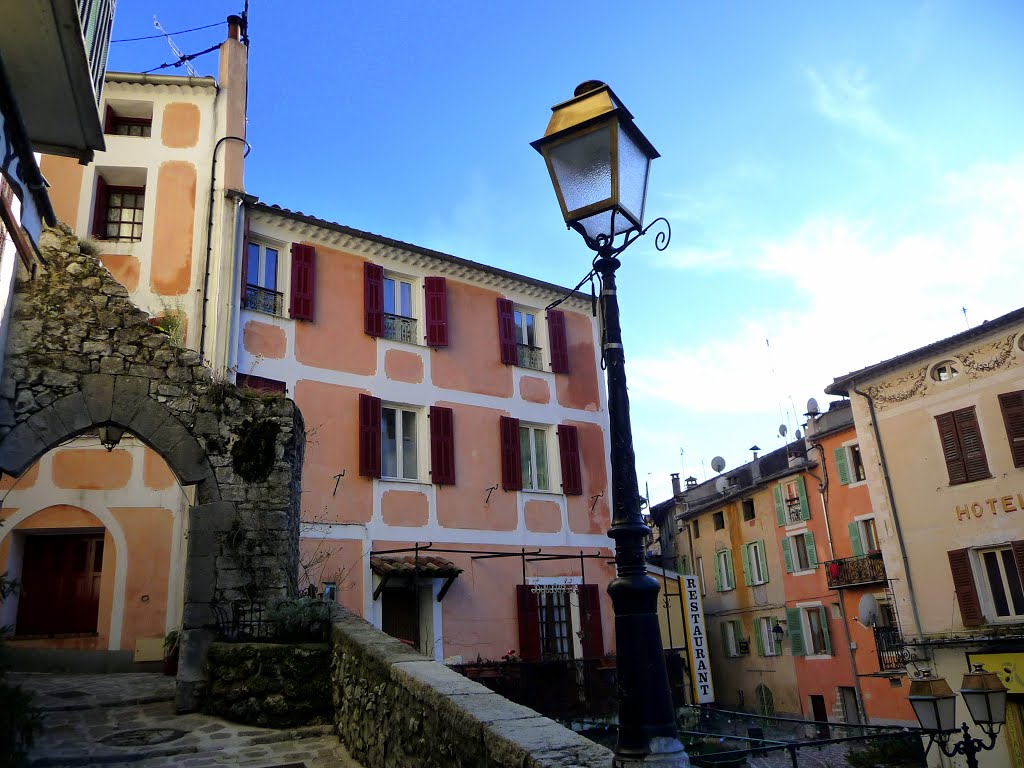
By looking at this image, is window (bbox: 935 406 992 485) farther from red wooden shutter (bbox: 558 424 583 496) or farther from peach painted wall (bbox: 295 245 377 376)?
peach painted wall (bbox: 295 245 377 376)

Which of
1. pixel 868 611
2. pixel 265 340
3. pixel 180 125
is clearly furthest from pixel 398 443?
pixel 868 611

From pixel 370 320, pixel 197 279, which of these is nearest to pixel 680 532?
pixel 370 320

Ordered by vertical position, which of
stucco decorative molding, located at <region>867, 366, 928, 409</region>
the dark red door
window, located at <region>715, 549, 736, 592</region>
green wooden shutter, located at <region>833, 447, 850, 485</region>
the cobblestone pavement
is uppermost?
stucco decorative molding, located at <region>867, 366, 928, 409</region>

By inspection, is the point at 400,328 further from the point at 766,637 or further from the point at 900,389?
the point at 766,637

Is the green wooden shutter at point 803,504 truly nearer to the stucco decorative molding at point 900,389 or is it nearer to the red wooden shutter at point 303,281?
the stucco decorative molding at point 900,389

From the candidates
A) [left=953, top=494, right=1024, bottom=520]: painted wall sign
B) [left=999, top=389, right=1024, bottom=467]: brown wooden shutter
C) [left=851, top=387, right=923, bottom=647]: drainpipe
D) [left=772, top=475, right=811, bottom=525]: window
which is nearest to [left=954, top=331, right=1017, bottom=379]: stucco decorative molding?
[left=999, top=389, right=1024, bottom=467]: brown wooden shutter

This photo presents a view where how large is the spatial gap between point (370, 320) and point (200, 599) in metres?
9.46

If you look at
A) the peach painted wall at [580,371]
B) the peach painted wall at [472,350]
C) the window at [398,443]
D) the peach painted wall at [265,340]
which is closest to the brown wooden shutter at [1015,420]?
the peach painted wall at [580,371]

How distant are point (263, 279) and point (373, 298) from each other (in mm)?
2301

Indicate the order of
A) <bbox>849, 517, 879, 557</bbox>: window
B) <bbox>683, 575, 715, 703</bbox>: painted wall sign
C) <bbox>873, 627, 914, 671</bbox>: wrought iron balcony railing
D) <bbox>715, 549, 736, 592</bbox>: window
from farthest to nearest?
<bbox>715, 549, 736, 592</bbox>: window → <bbox>849, 517, 879, 557</bbox>: window → <bbox>873, 627, 914, 671</bbox>: wrought iron balcony railing → <bbox>683, 575, 715, 703</bbox>: painted wall sign

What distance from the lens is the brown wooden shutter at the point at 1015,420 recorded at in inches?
723

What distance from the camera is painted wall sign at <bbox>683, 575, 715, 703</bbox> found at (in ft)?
60.3

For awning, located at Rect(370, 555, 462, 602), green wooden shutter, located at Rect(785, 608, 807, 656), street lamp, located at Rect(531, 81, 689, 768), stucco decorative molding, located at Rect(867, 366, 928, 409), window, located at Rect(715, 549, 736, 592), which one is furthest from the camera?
window, located at Rect(715, 549, 736, 592)

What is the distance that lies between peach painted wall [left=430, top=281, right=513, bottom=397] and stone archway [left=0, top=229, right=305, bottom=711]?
8.75 meters
